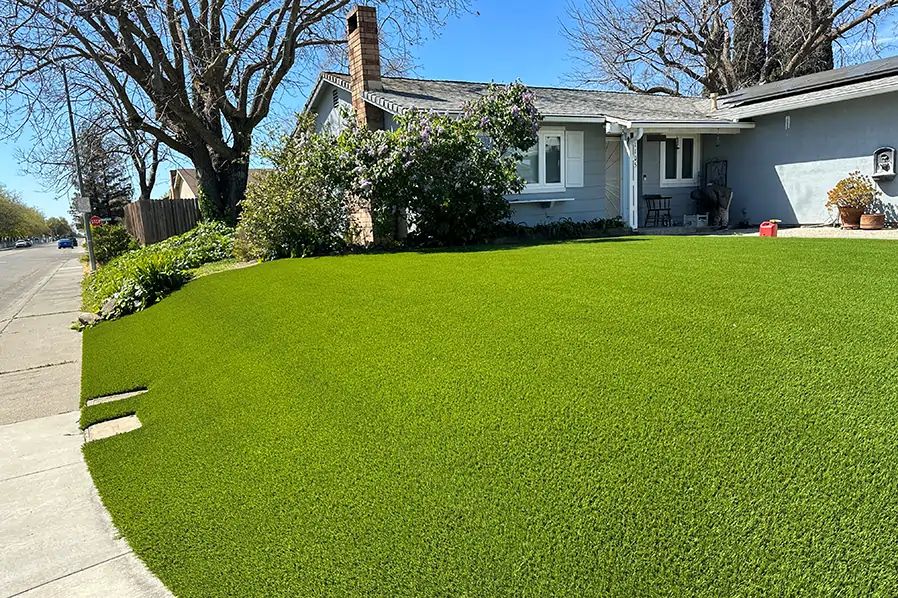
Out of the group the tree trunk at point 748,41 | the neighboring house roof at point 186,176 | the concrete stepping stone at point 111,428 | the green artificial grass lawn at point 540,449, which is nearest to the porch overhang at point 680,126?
the green artificial grass lawn at point 540,449

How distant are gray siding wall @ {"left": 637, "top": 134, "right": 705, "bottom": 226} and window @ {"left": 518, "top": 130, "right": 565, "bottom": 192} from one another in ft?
7.67

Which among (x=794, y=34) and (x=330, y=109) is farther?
(x=794, y=34)

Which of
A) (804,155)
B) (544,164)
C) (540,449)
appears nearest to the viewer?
(540,449)

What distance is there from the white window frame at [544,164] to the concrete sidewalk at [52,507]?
8.83 meters

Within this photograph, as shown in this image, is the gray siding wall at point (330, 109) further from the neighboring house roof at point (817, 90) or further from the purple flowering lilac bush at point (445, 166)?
the neighboring house roof at point (817, 90)

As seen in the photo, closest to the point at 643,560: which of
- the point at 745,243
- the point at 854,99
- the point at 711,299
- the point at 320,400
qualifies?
the point at 320,400

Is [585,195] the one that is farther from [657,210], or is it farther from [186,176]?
[186,176]

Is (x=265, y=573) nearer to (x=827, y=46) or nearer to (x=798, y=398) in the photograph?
(x=798, y=398)

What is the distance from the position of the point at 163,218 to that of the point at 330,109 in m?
11.8

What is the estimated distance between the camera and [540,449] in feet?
9.10

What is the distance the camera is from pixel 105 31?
1372 centimetres

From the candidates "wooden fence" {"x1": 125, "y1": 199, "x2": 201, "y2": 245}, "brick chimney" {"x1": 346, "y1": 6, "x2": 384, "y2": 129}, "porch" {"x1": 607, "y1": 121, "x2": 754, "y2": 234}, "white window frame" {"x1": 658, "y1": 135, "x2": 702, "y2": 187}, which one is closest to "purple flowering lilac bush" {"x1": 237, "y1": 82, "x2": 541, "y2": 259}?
"brick chimney" {"x1": 346, "y1": 6, "x2": 384, "y2": 129}

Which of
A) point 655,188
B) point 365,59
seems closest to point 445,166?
point 365,59

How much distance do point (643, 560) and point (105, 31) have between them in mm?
16725
